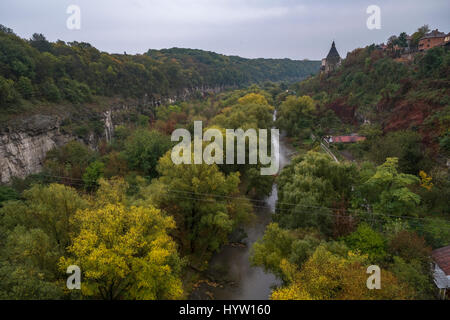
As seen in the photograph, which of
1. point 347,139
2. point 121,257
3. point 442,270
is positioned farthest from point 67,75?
point 442,270

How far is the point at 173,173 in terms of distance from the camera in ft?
68.2

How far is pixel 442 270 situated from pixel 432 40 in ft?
180

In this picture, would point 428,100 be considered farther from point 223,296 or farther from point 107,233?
point 107,233

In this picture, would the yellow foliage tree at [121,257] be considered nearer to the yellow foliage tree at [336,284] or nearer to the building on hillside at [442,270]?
the yellow foliage tree at [336,284]

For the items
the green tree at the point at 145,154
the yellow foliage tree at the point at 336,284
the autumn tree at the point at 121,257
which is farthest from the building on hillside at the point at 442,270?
the green tree at the point at 145,154

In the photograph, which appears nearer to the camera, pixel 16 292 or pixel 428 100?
pixel 16 292

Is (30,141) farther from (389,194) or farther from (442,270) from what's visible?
(442,270)

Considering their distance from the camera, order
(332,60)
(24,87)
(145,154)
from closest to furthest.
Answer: (145,154) → (24,87) → (332,60)

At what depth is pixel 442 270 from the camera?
41.4 feet

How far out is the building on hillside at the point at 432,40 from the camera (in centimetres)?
4903

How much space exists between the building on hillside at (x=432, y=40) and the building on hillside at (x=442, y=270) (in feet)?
170
